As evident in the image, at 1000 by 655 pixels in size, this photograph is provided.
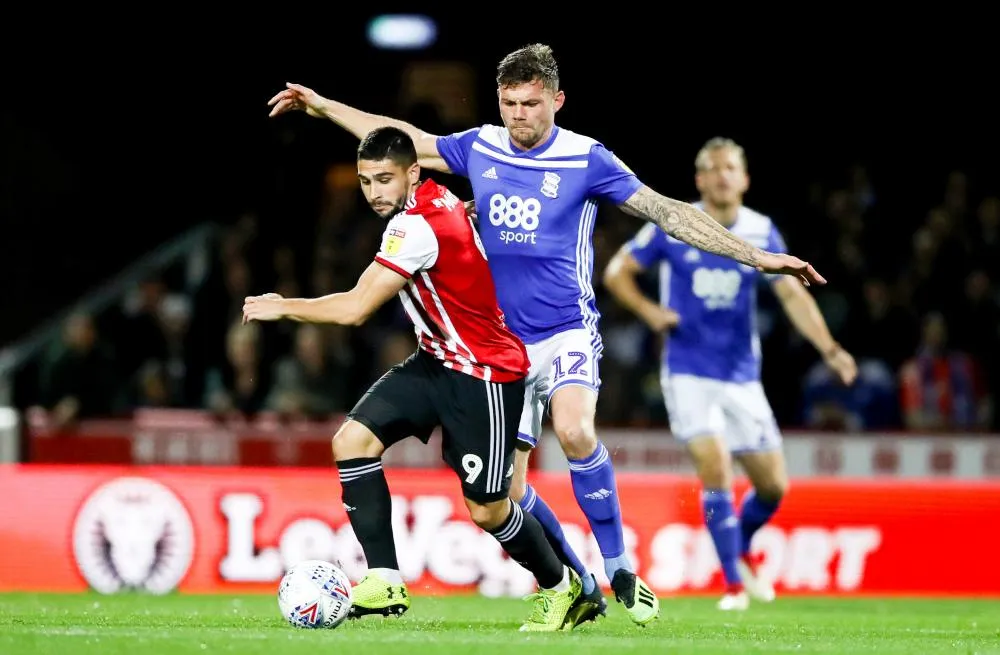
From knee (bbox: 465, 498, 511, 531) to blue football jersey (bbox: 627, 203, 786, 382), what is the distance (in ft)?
10.6

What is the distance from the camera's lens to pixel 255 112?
802 inches

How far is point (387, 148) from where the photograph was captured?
7.59 meters

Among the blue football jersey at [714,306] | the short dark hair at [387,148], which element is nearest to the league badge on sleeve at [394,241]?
the short dark hair at [387,148]

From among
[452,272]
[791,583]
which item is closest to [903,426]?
[791,583]

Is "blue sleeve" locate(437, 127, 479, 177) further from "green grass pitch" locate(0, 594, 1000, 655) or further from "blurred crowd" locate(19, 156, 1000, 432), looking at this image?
"blurred crowd" locate(19, 156, 1000, 432)

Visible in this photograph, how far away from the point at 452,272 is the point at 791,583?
5205 millimetres

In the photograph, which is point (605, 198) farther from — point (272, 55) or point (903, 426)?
point (272, 55)

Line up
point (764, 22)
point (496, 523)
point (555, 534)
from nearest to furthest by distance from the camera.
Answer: point (496, 523), point (555, 534), point (764, 22)

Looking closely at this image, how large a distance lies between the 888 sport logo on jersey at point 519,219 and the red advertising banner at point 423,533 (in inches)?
148

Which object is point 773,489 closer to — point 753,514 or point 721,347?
point 753,514

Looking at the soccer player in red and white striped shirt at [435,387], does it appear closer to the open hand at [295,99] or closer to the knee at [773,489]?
the open hand at [295,99]

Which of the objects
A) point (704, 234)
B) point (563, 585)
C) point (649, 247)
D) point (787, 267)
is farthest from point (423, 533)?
point (787, 267)

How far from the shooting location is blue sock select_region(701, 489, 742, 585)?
34.4 ft

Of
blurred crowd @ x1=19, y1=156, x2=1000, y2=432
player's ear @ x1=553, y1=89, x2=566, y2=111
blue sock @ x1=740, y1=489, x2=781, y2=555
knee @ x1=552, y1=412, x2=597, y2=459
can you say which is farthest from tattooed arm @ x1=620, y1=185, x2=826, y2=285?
blurred crowd @ x1=19, y1=156, x2=1000, y2=432
